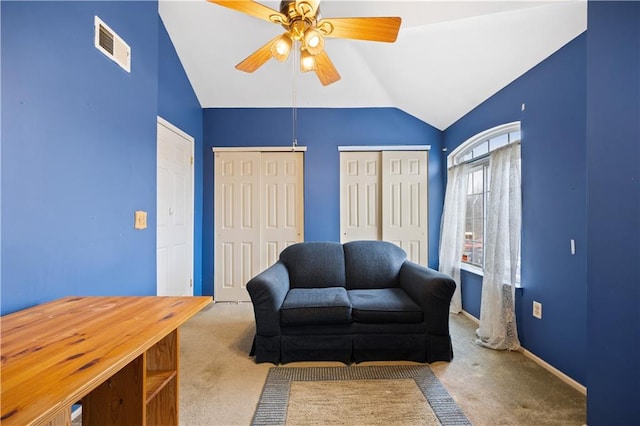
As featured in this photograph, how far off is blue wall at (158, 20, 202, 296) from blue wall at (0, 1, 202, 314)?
81 centimetres

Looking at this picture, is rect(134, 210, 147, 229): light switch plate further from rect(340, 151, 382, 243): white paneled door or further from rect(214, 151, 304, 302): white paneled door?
rect(340, 151, 382, 243): white paneled door

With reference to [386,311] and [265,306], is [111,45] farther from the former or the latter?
[386,311]

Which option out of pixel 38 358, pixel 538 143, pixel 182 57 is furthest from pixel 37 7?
pixel 538 143

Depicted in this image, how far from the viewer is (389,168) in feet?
12.8

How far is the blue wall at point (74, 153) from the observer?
4.02ft

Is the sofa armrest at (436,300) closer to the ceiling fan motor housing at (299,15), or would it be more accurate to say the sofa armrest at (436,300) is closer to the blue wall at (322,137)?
the blue wall at (322,137)

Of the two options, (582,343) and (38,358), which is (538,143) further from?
(38,358)

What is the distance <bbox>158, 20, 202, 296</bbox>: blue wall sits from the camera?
2.95 meters

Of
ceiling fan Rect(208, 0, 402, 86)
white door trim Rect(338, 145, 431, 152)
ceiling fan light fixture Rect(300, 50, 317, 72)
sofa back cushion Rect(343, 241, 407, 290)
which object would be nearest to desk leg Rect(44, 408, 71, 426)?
Answer: ceiling fan Rect(208, 0, 402, 86)

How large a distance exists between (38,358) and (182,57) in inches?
135

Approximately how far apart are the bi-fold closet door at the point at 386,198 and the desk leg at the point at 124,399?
309cm

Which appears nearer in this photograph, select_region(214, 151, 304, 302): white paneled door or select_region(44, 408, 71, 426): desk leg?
select_region(44, 408, 71, 426): desk leg

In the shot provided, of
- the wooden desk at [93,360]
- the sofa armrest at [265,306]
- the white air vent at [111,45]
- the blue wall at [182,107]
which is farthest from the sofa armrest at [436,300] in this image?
the blue wall at [182,107]

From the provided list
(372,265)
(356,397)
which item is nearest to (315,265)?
(372,265)
